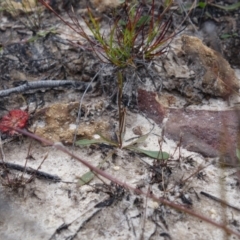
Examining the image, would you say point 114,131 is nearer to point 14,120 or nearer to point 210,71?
point 14,120

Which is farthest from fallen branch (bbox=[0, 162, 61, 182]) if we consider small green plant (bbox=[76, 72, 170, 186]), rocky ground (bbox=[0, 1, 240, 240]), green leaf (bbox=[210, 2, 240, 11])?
green leaf (bbox=[210, 2, 240, 11])

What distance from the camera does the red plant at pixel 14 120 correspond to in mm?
1735

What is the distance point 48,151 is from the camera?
1.70m

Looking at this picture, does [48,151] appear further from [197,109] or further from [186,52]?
[186,52]

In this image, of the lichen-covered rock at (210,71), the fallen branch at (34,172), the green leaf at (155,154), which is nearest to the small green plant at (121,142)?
the green leaf at (155,154)

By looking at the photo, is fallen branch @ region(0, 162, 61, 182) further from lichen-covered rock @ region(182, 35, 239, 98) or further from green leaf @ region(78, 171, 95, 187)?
lichen-covered rock @ region(182, 35, 239, 98)

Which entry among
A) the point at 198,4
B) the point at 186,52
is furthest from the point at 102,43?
the point at 198,4

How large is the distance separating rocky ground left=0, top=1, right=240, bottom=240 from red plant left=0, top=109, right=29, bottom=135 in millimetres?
25

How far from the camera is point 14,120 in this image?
1.77m

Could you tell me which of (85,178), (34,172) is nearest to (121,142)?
(85,178)

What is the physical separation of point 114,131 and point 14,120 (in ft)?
1.30

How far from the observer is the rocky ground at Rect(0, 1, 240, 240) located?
1.46m

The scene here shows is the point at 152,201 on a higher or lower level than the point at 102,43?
lower

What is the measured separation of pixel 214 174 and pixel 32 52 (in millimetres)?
1061
